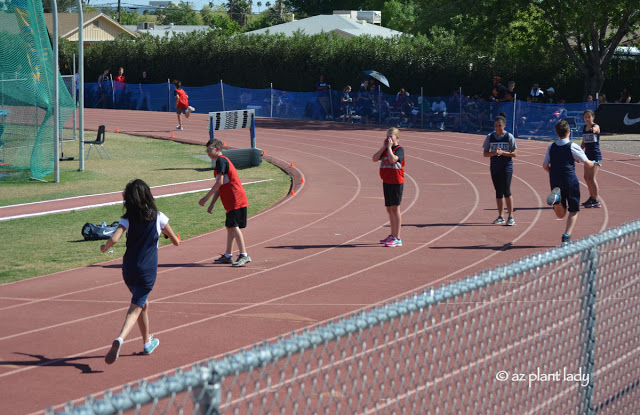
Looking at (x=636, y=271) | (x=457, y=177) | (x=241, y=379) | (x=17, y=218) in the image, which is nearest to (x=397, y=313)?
(x=636, y=271)

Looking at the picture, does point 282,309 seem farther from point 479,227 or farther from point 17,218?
point 17,218

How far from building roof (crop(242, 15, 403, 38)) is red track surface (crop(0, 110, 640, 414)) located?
25.8 metres

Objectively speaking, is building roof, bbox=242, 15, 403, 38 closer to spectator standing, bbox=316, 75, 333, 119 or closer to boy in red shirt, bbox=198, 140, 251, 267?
spectator standing, bbox=316, 75, 333, 119

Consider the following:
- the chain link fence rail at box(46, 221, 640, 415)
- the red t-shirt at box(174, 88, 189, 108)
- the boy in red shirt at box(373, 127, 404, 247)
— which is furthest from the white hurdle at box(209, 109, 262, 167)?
the chain link fence rail at box(46, 221, 640, 415)

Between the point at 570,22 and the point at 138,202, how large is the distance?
26.6 m

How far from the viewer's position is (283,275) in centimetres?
1069

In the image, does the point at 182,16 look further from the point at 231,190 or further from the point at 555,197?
the point at 555,197

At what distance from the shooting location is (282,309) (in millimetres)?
9023

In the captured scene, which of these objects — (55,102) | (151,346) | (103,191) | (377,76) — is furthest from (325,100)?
(151,346)

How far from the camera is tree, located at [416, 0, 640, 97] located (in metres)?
29.7

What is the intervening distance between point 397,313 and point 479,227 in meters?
11.0

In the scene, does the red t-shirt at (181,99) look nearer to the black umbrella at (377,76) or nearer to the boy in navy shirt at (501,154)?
the black umbrella at (377,76)

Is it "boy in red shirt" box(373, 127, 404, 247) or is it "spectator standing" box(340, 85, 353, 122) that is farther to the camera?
"spectator standing" box(340, 85, 353, 122)

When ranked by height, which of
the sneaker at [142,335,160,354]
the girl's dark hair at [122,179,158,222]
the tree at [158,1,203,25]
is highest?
the tree at [158,1,203,25]
